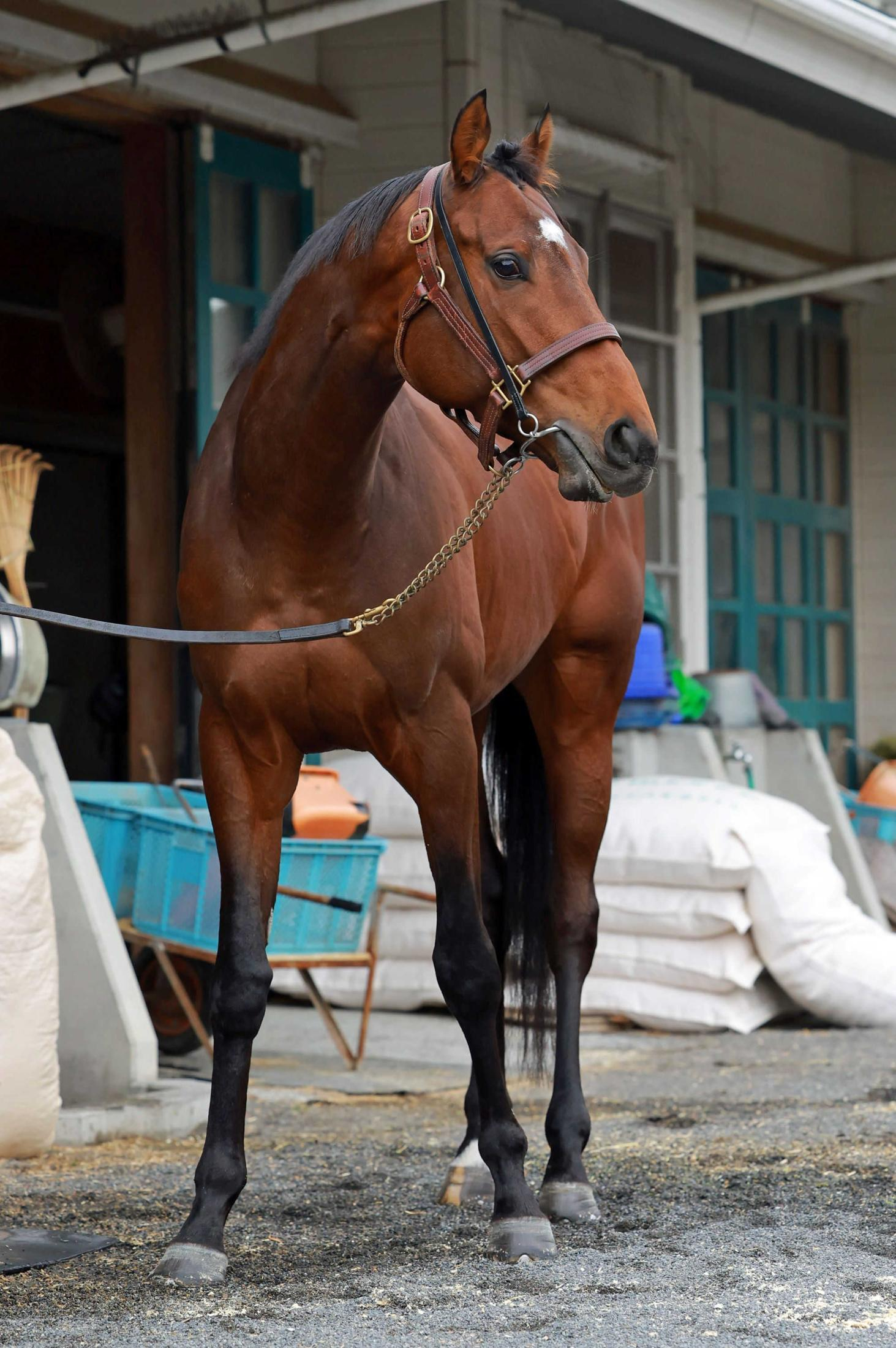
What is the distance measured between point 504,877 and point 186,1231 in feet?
4.38

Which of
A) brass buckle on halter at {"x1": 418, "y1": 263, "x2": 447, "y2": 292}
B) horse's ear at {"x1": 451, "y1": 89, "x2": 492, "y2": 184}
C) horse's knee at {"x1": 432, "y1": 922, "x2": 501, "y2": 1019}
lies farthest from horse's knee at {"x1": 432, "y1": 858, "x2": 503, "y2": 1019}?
horse's ear at {"x1": 451, "y1": 89, "x2": 492, "y2": 184}

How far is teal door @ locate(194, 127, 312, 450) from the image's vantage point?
21.2 feet

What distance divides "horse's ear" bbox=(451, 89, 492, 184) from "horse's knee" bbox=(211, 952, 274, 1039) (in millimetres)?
1300

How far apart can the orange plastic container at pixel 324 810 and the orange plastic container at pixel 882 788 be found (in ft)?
9.32

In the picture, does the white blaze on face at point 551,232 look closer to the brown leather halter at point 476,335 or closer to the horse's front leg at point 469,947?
the brown leather halter at point 476,335

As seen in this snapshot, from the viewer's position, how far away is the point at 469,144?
262cm

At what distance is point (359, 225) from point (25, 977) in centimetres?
185

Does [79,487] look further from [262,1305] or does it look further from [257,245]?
[262,1305]

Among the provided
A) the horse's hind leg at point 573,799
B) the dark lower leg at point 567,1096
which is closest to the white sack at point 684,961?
the horse's hind leg at point 573,799

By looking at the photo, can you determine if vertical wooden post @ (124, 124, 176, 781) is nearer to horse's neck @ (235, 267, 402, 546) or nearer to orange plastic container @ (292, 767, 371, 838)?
orange plastic container @ (292, 767, 371, 838)

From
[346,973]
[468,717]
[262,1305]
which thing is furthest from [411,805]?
[262,1305]

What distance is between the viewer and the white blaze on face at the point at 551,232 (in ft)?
8.54

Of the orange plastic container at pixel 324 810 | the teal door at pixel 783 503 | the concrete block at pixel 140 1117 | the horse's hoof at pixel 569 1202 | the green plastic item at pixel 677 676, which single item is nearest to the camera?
the horse's hoof at pixel 569 1202

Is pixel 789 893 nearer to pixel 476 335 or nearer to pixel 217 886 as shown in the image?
pixel 217 886
